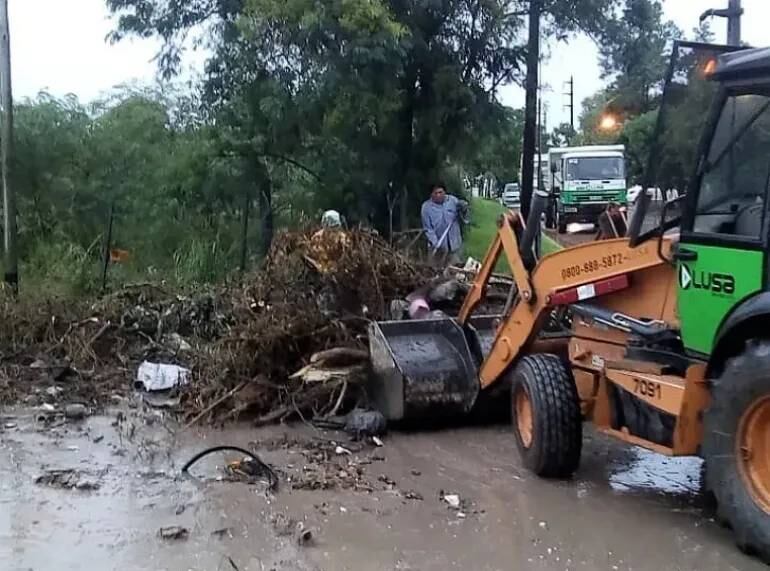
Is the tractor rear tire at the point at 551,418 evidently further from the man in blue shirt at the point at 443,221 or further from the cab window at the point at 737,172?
the man in blue shirt at the point at 443,221

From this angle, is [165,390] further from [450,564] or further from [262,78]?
[262,78]

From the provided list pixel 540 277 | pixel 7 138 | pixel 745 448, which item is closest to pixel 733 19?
pixel 540 277

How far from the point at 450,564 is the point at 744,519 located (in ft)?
4.96

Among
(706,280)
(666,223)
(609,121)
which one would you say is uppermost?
(609,121)

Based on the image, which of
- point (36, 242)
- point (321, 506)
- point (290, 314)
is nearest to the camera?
point (321, 506)

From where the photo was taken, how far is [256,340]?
9352mm

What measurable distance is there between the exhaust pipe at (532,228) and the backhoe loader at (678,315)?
1cm

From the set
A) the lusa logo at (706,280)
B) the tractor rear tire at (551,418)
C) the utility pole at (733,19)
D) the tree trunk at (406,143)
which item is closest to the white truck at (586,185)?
the tree trunk at (406,143)

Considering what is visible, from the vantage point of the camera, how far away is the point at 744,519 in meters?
5.41

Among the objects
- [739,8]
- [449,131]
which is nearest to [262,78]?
[449,131]

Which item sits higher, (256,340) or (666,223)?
(666,223)

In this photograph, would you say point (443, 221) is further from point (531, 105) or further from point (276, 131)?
point (531, 105)

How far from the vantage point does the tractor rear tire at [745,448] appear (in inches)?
209

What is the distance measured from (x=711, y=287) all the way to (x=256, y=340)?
4.58 m
